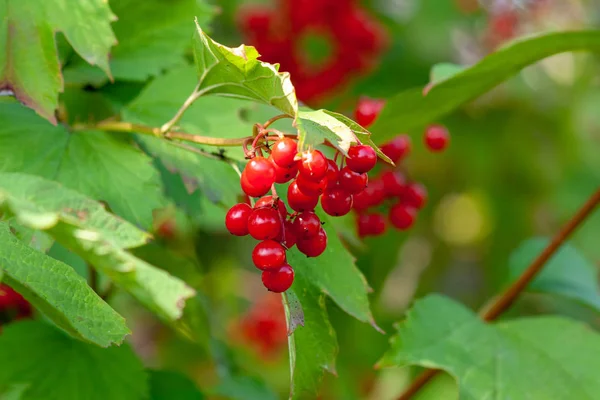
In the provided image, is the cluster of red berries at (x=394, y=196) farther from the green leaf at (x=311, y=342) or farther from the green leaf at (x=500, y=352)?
the green leaf at (x=311, y=342)

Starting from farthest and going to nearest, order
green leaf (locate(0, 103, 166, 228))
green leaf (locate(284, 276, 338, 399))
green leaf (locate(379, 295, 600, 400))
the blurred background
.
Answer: the blurred background, green leaf (locate(379, 295, 600, 400)), green leaf (locate(0, 103, 166, 228)), green leaf (locate(284, 276, 338, 399))

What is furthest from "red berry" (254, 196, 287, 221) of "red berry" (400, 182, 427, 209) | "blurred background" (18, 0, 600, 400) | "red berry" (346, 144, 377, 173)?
"blurred background" (18, 0, 600, 400)

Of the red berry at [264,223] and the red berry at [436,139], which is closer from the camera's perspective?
the red berry at [264,223]

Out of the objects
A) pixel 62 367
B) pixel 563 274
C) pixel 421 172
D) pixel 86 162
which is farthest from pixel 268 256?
pixel 421 172

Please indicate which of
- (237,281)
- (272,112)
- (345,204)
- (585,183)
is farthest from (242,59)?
(585,183)

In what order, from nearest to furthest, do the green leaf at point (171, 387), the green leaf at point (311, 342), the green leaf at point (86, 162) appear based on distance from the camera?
the green leaf at point (311, 342)
the green leaf at point (86, 162)
the green leaf at point (171, 387)

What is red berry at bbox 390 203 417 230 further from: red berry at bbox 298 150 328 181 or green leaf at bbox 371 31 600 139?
red berry at bbox 298 150 328 181

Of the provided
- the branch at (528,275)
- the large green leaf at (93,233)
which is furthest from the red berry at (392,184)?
the large green leaf at (93,233)
